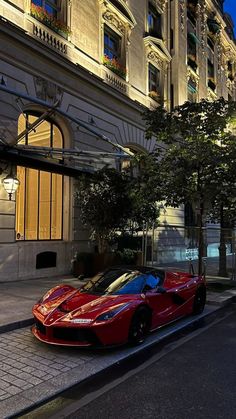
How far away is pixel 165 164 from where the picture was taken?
40.6 feet

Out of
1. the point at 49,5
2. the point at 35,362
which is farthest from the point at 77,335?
the point at 49,5

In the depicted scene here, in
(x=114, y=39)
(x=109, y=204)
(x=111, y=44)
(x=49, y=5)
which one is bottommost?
(x=109, y=204)

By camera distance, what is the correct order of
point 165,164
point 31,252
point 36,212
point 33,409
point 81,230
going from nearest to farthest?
point 33,409 → point 165,164 → point 31,252 → point 36,212 → point 81,230

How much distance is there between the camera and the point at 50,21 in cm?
1473

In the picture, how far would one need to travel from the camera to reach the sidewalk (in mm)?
4488

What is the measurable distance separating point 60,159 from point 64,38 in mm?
4589

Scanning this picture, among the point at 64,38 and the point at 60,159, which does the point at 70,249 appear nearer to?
the point at 60,159

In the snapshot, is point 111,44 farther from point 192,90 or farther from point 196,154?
point 196,154

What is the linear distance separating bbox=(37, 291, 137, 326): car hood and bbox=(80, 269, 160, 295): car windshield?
256 millimetres

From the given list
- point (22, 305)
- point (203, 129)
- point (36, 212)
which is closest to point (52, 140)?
point (36, 212)

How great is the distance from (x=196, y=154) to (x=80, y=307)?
269 inches

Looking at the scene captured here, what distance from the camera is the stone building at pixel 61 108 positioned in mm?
12781

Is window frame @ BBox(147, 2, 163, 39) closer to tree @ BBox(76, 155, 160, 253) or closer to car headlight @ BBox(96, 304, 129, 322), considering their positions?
tree @ BBox(76, 155, 160, 253)

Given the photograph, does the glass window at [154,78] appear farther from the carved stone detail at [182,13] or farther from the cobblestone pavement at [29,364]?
the cobblestone pavement at [29,364]
